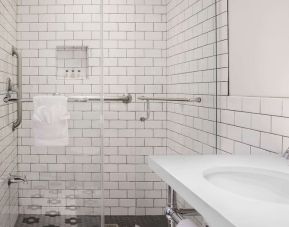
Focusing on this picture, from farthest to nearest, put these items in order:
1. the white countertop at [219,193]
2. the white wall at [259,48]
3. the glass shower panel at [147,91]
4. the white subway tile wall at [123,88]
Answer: the glass shower panel at [147,91] < the white subway tile wall at [123,88] < the white wall at [259,48] < the white countertop at [219,193]

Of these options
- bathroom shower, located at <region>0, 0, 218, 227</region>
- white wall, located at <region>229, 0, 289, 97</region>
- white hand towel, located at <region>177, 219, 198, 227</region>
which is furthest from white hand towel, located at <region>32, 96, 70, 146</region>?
white hand towel, located at <region>177, 219, 198, 227</region>

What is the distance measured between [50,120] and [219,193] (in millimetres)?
1844

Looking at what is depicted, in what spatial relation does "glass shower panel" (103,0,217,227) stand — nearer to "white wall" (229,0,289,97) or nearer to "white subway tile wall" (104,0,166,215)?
"white subway tile wall" (104,0,166,215)

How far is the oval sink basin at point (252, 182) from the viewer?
112cm

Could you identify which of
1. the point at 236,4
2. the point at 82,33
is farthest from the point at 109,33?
the point at 236,4

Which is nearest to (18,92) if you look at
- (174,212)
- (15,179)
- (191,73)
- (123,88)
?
(15,179)

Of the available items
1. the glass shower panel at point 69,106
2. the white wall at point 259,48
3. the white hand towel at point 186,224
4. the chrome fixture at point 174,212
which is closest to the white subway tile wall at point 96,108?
the glass shower panel at point 69,106

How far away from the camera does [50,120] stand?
2.47 m

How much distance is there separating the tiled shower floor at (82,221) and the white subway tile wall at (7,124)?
0.35 feet

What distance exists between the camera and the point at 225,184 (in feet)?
3.83

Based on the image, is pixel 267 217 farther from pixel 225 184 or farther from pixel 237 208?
pixel 225 184

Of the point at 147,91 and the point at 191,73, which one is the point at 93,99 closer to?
the point at 147,91

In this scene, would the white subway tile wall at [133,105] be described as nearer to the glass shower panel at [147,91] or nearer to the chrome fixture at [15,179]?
the glass shower panel at [147,91]

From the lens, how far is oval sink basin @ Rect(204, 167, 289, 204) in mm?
1125
